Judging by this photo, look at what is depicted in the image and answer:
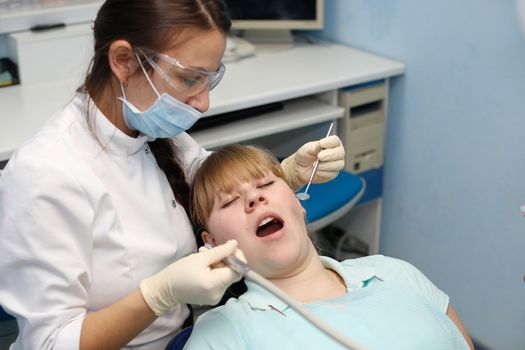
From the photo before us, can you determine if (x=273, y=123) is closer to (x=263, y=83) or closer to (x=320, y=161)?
(x=263, y=83)

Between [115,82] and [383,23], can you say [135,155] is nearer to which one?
[115,82]

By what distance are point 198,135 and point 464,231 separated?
3.10ft

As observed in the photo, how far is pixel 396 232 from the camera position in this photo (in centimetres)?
264

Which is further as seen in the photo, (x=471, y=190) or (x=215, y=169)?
(x=471, y=190)

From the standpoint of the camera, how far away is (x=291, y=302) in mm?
1180

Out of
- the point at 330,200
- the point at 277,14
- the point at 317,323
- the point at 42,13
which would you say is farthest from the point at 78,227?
the point at 277,14

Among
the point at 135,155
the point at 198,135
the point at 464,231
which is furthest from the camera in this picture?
the point at 464,231

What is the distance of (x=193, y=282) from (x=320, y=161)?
0.56 m

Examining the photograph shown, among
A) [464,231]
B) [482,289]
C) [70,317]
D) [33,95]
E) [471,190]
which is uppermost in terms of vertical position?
[33,95]

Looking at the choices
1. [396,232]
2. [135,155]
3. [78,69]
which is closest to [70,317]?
[135,155]

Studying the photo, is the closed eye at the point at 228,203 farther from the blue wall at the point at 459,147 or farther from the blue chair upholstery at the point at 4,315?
the blue wall at the point at 459,147

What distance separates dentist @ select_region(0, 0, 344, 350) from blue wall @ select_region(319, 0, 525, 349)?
1.02 m

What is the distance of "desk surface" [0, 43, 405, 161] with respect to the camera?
2.07 meters

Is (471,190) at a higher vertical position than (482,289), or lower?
higher
